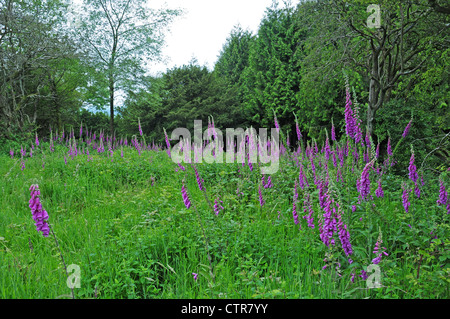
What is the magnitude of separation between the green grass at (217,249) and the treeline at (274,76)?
2.77m

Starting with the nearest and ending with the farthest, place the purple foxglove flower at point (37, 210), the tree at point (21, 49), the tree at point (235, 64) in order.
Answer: the purple foxglove flower at point (37, 210) → the tree at point (21, 49) → the tree at point (235, 64)

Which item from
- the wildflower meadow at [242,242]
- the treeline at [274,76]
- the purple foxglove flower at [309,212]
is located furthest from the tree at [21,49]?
the purple foxglove flower at [309,212]

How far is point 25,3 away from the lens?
14617 millimetres

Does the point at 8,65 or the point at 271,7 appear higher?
the point at 271,7

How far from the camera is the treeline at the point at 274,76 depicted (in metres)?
8.48

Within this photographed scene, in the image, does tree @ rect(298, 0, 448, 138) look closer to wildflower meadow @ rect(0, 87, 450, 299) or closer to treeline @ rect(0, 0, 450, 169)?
→ treeline @ rect(0, 0, 450, 169)

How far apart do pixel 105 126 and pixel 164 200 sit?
71.2 feet

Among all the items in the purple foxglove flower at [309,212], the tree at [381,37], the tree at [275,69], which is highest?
the tree at [275,69]

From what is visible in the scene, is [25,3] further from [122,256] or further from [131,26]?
[122,256]

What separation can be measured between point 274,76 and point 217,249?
20.8 m

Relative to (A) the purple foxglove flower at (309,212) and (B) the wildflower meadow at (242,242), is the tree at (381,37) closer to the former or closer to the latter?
(B) the wildflower meadow at (242,242)

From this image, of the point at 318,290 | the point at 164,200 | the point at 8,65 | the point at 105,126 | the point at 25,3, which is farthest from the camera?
the point at 105,126

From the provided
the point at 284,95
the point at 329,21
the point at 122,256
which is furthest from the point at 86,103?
the point at 122,256

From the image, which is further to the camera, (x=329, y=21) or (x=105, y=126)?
(x=105, y=126)
